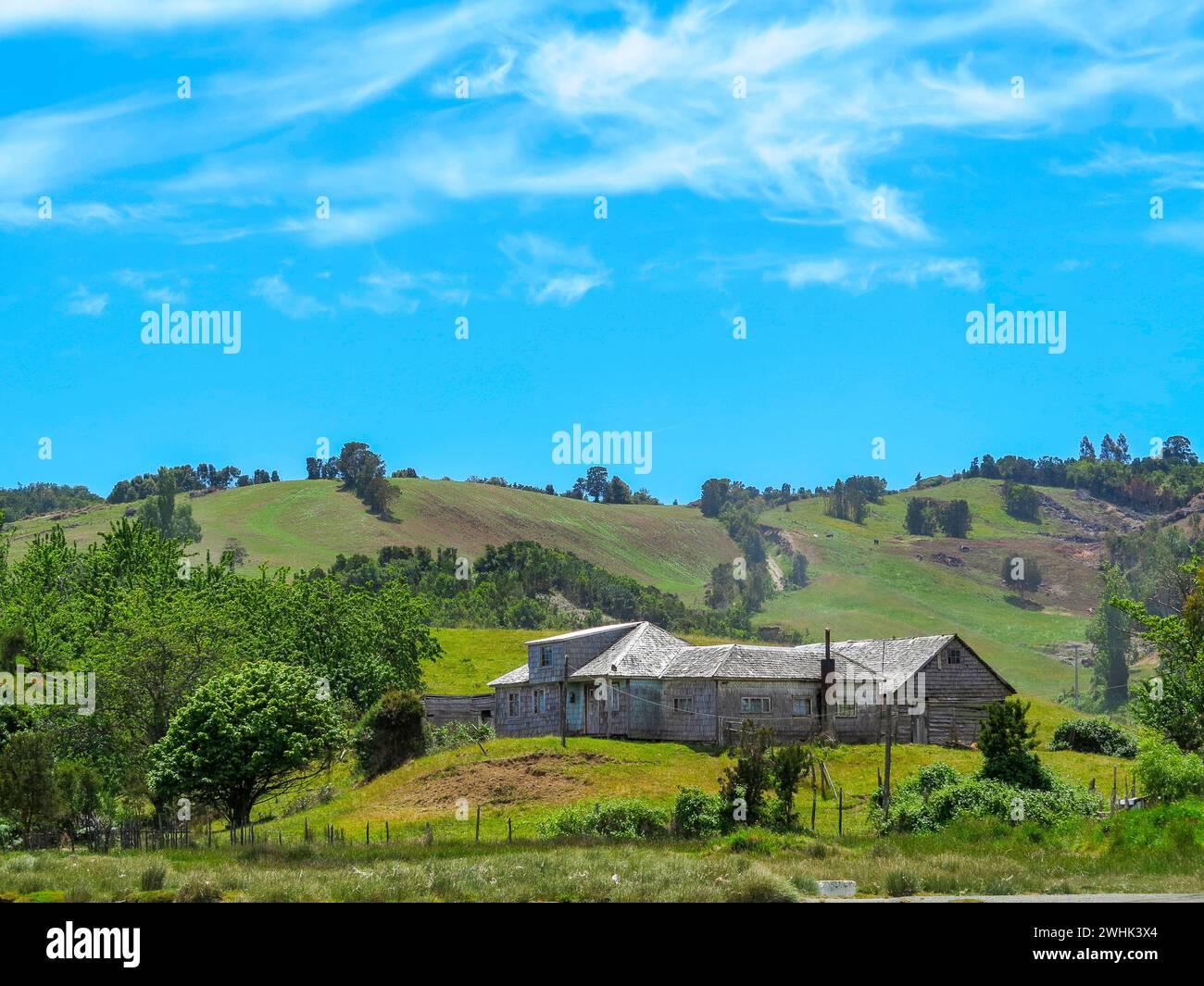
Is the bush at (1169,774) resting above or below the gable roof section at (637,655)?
below

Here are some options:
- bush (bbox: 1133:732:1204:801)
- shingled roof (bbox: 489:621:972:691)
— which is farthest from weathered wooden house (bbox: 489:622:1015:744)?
bush (bbox: 1133:732:1204:801)

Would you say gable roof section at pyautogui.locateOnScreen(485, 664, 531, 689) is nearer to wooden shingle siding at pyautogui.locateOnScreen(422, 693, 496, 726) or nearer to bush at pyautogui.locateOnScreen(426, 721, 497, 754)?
wooden shingle siding at pyautogui.locateOnScreen(422, 693, 496, 726)

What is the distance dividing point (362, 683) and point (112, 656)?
21.9 meters

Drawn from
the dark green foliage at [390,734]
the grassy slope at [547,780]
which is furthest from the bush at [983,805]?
the dark green foliage at [390,734]

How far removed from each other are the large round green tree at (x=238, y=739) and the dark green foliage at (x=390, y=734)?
19.1m

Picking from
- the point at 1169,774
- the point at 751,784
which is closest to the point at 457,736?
the point at 751,784

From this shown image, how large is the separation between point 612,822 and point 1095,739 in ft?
133

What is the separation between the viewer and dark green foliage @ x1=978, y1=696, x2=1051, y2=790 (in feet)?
155

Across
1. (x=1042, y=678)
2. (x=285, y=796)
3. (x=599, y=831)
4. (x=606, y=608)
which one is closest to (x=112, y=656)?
(x=285, y=796)

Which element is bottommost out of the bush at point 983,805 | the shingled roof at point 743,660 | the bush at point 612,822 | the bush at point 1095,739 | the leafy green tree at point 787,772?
the bush at point 1095,739

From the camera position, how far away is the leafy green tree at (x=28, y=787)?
4659cm

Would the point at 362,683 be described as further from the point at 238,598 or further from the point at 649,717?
the point at 649,717

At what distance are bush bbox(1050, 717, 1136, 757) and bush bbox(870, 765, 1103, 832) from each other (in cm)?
2862

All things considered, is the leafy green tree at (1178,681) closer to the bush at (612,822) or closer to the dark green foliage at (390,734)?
the bush at (612,822)
